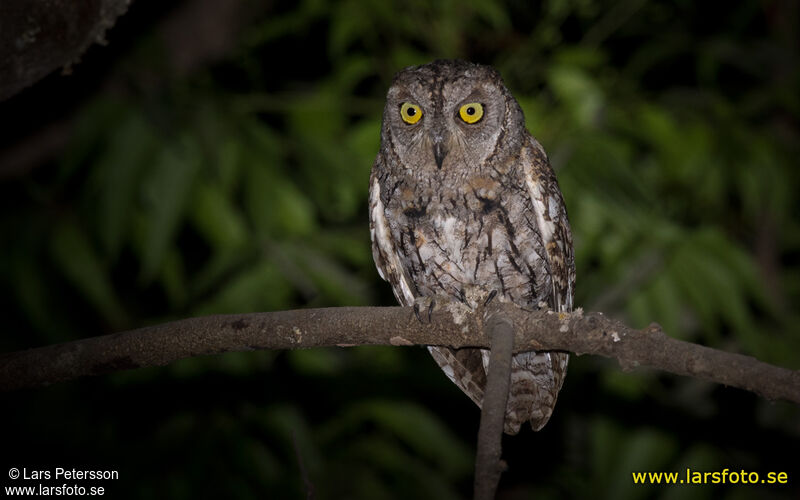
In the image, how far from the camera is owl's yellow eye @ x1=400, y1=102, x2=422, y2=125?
234 cm

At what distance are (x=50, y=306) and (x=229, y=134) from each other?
→ 3.66 feet

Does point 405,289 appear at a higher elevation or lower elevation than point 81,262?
lower

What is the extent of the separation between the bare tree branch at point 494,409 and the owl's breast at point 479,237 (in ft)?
2.08

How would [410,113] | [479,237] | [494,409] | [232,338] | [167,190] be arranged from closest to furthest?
[494,409] → [232,338] → [479,237] → [410,113] → [167,190]

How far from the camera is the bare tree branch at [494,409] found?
3.94 ft

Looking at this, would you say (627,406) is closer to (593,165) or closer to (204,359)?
(593,165)

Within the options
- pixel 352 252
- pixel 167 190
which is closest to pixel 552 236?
pixel 352 252

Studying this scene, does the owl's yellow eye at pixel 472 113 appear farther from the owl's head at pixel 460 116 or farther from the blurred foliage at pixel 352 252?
the blurred foliage at pixel 352 252

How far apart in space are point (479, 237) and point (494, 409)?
965mm

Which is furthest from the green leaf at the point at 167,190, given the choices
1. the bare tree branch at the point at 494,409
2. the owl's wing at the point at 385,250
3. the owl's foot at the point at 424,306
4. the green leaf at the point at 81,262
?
the bare tree branch at the point at 494,409

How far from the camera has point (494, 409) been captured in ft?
4.42

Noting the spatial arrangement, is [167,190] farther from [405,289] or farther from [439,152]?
[439,152]

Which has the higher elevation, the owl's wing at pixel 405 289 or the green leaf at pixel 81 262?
the green leaf at pixel 81 262

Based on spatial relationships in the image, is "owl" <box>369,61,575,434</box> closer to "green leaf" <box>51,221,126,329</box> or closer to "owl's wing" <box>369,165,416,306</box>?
"owl's wing" <box>369,165,416,306</box>
